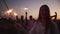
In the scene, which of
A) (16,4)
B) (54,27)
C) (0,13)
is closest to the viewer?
(54,27)

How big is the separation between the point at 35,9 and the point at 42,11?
9.20ft

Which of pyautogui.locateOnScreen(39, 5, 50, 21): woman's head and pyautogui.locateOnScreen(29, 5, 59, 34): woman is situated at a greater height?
pyautogui.locateOnScreen(39, 5, 50, 21): woman's head

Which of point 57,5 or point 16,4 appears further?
point 57,5

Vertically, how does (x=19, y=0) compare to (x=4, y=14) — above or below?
above

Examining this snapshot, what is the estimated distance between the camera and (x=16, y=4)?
385 centimetres

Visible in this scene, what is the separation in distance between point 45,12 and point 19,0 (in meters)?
2.71

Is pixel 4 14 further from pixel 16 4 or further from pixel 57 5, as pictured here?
pixel 57 5

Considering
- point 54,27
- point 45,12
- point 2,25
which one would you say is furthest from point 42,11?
point 2,25

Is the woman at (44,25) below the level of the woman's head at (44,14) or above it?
below

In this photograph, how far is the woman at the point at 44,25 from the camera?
3.84 ft

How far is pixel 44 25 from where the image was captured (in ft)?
3.89

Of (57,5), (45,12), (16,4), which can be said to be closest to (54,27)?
(45,12)

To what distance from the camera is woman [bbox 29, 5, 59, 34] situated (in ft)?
3.84

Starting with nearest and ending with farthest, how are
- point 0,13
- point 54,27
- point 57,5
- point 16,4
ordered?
point 54,27, point 0,13, point 16,4, point 57,5
